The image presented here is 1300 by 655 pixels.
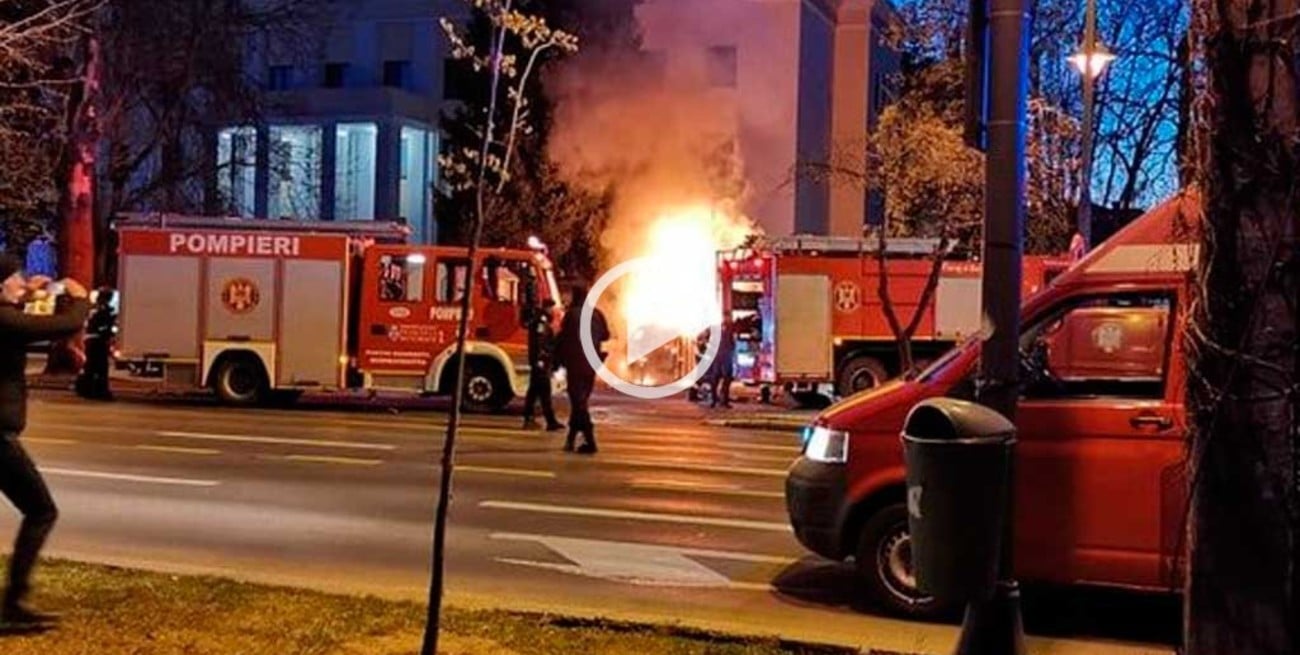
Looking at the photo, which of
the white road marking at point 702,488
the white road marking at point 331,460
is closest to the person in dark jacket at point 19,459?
the white road marking at point 702,488

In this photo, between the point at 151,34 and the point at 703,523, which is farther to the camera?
the point at 151,34

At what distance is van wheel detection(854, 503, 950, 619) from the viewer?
7613 mm

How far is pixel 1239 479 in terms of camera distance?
4.24 metres

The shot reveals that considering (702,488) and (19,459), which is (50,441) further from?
(19,459)

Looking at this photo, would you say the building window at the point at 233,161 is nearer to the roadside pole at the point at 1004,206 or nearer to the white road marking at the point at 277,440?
the white road marking at the point at 277,440

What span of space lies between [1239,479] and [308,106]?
138 ft

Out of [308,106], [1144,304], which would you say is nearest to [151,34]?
[308,106]

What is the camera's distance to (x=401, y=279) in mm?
21281

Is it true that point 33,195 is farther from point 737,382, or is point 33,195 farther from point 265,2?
point 737,382

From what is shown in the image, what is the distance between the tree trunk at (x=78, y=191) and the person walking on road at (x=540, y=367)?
11006 mm

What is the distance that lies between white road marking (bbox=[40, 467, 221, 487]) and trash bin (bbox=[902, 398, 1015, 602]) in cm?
863

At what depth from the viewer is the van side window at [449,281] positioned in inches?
829

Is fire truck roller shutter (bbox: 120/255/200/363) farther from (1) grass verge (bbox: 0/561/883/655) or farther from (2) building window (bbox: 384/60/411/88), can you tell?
(2) building window (bbox: 384/60/411/88)

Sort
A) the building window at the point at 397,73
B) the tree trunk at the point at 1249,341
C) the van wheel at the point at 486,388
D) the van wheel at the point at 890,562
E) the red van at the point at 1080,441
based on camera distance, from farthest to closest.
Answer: the building window at the point at 397,73 < the van wheel at the point at 486,388 < the van wheel at the point at 890,562 < the red van at the point at 1080,441 < the tree trunk at the point at 1249,341
